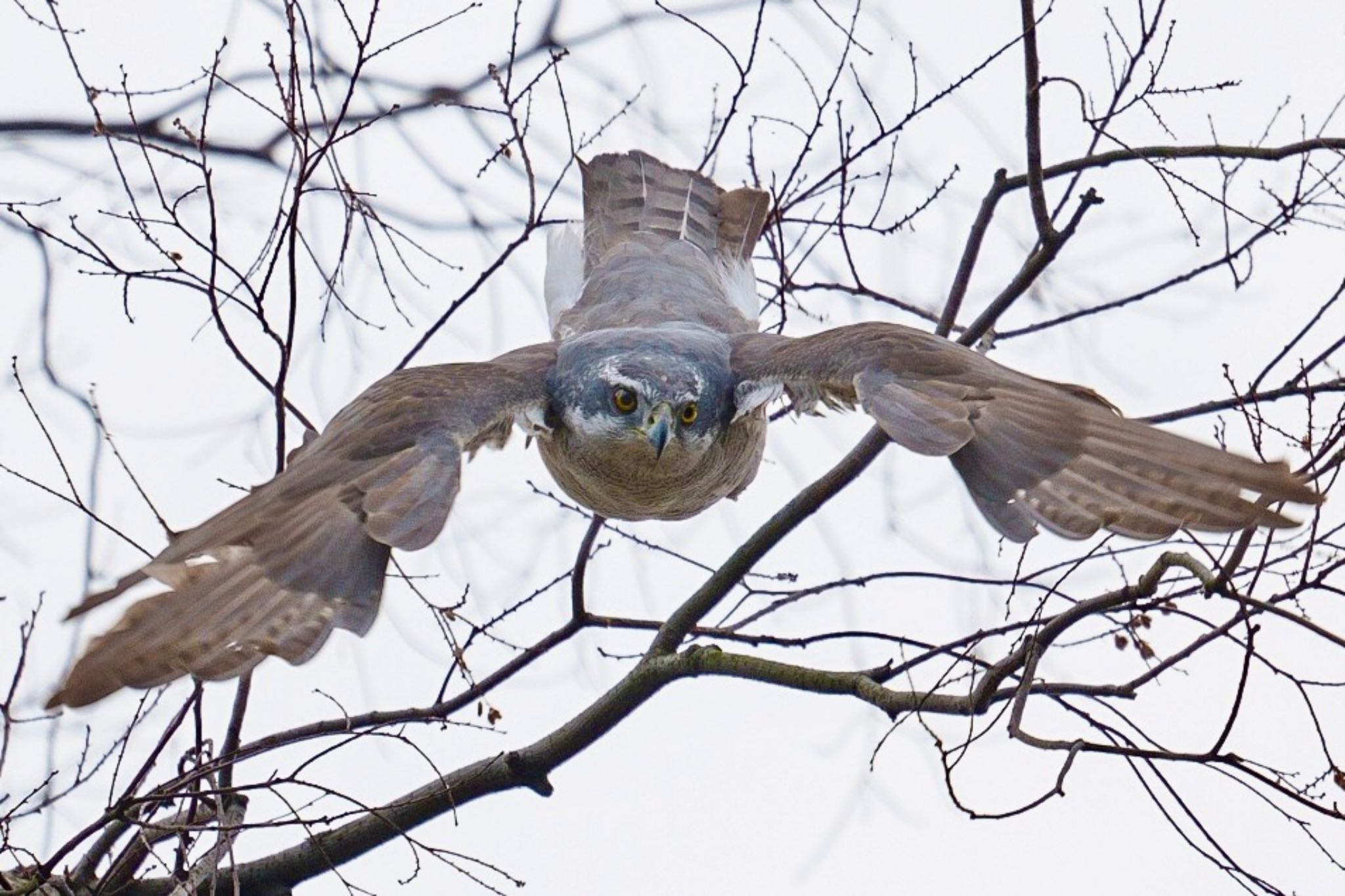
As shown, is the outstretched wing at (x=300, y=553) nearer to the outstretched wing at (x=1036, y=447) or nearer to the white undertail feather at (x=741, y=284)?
the outstretched wing at (x=1036, y=447)

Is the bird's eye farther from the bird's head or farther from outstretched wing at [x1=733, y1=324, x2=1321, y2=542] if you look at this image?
outstretched wing at [x1=733, y1=324, x2=1321, y2=542]

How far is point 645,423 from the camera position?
246 inches

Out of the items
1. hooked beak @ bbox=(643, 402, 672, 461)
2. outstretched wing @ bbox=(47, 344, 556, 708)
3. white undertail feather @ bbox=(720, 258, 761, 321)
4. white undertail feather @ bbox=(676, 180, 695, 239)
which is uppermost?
white undertail feather @ bbox=(676, 180, 695, 239)

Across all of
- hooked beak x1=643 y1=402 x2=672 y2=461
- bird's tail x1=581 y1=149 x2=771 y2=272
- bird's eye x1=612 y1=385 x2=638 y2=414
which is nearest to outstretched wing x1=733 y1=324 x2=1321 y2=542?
hooked beak x1=643 y1=402 x2=672 y2=461

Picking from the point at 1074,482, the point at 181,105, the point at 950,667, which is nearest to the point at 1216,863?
the point at 950,667

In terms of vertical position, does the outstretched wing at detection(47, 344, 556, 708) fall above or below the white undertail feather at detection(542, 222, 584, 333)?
below

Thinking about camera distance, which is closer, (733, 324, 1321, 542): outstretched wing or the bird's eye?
(733, 324, 1321, 542): outstretched wing

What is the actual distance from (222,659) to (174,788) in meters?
0.36

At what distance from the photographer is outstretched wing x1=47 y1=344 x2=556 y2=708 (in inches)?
175

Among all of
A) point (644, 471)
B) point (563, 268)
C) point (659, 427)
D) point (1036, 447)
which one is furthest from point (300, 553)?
point (563, 268)

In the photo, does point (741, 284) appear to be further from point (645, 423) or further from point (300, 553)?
point (300, 553)

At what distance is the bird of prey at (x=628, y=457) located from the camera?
4.61 metres

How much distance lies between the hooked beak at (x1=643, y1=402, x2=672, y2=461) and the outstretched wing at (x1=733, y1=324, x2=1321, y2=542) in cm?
55

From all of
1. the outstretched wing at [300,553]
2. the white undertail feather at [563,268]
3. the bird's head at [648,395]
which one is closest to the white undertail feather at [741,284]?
the white undertail feather at [563,268]
